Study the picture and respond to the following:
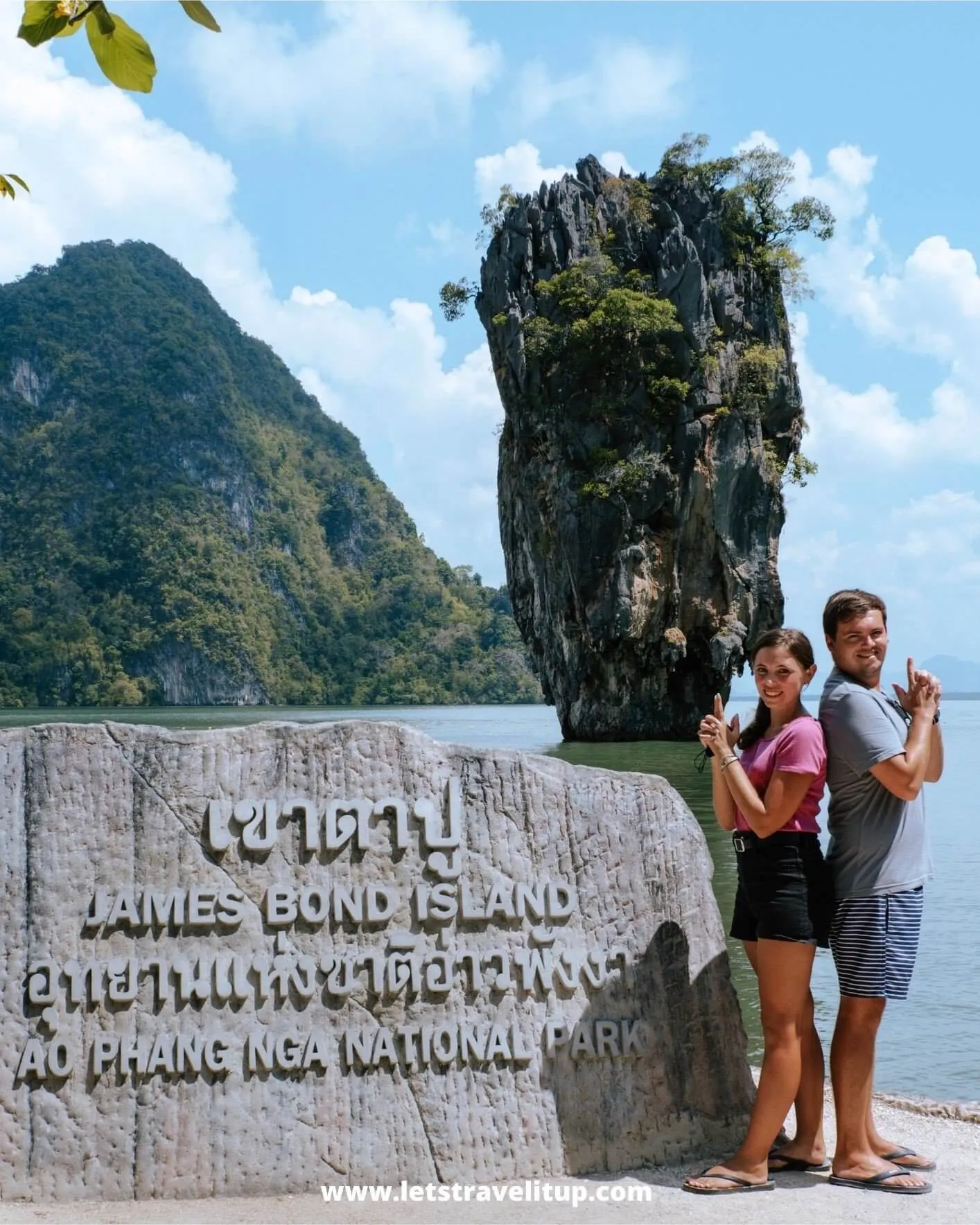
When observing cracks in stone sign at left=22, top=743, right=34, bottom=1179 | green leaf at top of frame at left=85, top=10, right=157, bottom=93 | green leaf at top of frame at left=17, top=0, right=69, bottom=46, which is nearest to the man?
cracks in stone sign at left=22, top=743, right=34, bottom=1179

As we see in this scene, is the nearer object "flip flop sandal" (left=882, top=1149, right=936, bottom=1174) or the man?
the man

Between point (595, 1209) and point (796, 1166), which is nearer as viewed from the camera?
point (595, 1209)

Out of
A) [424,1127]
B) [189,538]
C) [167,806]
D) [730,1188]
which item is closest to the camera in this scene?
[730,1188]

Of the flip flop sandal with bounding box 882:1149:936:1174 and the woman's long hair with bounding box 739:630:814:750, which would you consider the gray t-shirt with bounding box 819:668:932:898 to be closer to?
the woman's long hair with bounding box 739:630:814:750

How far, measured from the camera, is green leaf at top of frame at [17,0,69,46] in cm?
167

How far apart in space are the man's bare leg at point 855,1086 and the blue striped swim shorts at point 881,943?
58 millimetres

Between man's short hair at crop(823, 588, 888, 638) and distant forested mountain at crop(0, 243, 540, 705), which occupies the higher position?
distant forested mountain at crop(0, 243, 540, 705)

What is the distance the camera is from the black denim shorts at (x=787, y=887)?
3.60 metres


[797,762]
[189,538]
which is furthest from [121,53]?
[189,538]

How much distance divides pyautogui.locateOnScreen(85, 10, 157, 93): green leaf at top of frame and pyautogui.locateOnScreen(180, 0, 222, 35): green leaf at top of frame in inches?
3.6

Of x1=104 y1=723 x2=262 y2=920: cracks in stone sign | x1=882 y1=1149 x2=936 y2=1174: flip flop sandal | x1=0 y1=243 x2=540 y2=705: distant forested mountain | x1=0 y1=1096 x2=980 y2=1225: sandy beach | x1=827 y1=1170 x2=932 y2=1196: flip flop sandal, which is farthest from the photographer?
x1=0 y1=243 x2=540 y2=705: distant forested mountain

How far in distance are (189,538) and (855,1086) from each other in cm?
9561

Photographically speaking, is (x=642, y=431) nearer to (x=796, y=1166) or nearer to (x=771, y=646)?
(x=771, y=646)

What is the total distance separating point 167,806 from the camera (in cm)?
406
